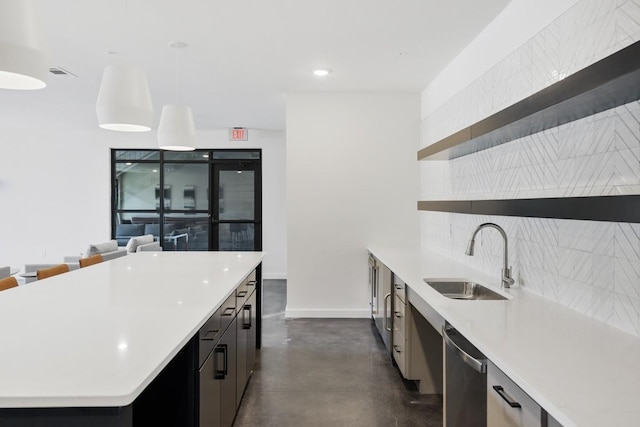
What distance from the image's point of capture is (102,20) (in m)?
3.06

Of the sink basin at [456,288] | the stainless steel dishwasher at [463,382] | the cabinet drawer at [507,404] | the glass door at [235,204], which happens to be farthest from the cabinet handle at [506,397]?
the glass door at [235,204]

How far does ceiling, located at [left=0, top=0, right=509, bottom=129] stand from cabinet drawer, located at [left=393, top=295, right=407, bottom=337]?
2133mm

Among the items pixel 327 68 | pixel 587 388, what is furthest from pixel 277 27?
pixel 587 388

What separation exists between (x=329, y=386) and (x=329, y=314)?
192 cm

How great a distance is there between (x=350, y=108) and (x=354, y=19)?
1.96 meters

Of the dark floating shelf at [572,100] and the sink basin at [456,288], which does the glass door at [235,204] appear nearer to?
the sink basin at [456,288]

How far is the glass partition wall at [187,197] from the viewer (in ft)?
26.3

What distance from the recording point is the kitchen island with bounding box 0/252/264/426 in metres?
1.02

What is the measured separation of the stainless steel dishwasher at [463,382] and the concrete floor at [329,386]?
0.91 m

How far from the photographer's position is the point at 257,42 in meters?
3.46

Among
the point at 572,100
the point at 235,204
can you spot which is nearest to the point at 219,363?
the point at 572,100

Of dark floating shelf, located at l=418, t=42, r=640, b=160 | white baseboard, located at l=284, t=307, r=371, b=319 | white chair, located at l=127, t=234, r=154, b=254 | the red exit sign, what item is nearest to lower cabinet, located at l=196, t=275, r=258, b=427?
dark floating shelf, located at l=418, t=42, r=640, b=160

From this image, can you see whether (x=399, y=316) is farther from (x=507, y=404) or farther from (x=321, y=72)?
(x=321, y=72)

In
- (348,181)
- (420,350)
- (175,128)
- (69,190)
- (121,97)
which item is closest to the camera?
(121,97)
